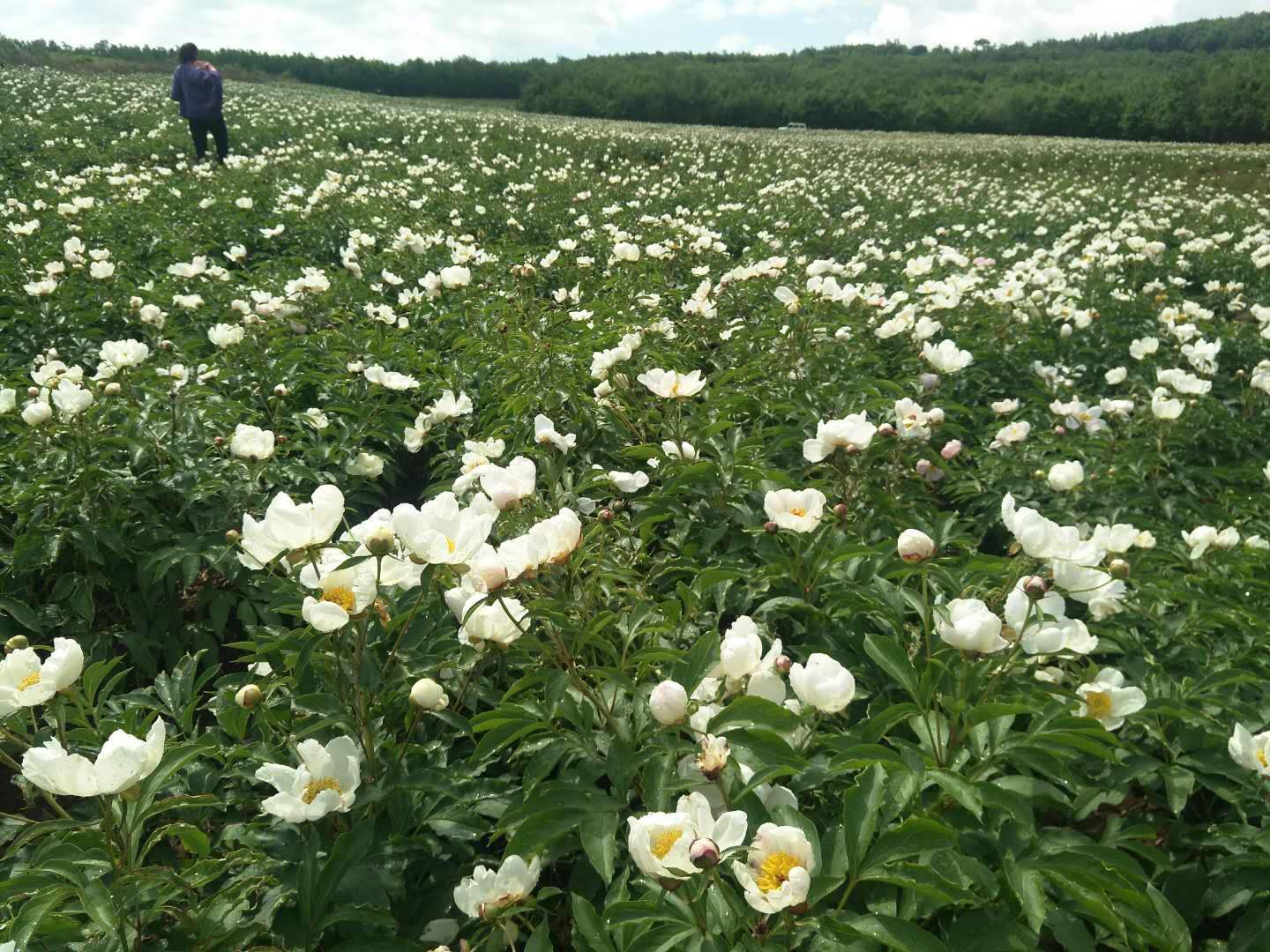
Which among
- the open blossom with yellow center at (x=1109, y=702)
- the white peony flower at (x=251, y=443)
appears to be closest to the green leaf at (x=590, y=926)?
the open blossom with yellow center at (x=1109, y=702)

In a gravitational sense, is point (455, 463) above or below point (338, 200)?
below

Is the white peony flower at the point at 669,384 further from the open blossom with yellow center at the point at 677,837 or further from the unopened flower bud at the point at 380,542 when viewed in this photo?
the open blossom with yellow center at the point at 677,837

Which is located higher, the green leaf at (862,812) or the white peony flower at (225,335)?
the white peony flower at (225,335)

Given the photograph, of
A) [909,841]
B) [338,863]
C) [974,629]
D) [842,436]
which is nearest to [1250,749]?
[974,629]

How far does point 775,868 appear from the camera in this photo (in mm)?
1114

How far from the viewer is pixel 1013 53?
71.9 meters

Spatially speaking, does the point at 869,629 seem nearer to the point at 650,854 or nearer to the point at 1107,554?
the point at 1107,554

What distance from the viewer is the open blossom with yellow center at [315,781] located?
1299mm

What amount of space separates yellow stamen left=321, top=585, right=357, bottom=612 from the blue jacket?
1161cm

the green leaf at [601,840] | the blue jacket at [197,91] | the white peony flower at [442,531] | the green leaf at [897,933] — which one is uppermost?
the blue jacket at [197,91]

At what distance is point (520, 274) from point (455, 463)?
4.41 feet

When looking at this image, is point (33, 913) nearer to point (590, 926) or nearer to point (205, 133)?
point (590, 926)

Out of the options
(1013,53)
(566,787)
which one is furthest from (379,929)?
(1013,53)

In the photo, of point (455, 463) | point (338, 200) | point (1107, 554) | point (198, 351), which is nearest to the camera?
point (1107, 554)
